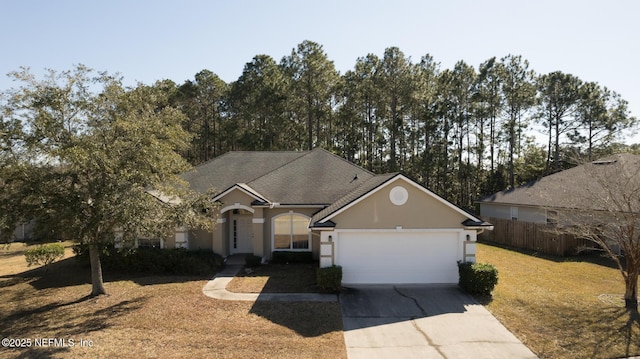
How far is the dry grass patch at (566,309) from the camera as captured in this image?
9.04m

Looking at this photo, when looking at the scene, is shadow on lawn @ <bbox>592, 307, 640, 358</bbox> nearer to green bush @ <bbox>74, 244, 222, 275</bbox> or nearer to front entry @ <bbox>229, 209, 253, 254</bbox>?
green bush @ <bbox>74, 244, 222, 275</bbox>

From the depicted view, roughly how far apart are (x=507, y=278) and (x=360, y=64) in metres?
29.5

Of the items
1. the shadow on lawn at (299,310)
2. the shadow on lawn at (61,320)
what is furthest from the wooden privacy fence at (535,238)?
the shadow on lawn at (61,320)

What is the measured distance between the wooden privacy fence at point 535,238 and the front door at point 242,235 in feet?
51.1

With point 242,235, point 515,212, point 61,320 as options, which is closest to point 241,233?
point 242,235

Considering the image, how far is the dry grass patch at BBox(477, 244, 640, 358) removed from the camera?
904cm

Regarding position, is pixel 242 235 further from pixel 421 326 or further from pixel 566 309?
pixel 566 309

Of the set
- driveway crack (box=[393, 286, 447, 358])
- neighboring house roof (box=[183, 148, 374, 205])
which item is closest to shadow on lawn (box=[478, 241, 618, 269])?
neighboring house roof (box=[183, 148, 374, 205])

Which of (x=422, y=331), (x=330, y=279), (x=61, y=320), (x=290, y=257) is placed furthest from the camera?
(x=290, y=257)

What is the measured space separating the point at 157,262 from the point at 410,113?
1262 inches

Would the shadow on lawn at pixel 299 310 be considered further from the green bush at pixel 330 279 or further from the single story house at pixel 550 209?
the single story house at pixel 550 209

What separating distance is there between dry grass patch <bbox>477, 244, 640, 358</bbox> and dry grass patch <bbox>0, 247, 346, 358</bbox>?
18.3 feet

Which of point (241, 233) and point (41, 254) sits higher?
point (241, 233)

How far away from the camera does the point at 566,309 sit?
1145 cm
